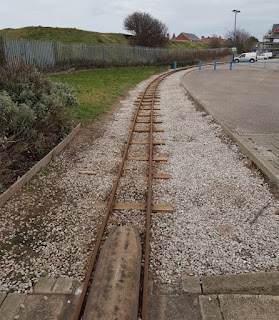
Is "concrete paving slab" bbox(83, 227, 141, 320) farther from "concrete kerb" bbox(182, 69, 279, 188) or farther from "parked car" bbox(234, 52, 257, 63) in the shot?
"parked car" bbox(234, 52, 257, 63)

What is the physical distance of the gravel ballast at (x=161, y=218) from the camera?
3.94 metres

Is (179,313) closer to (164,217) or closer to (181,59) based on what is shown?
(164,217)

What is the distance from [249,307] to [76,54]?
90.4 ft

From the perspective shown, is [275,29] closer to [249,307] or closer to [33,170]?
[33,170]

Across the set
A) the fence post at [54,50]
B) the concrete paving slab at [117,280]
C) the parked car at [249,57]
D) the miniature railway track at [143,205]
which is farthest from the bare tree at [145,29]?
the concrete paving slab at [117,280]

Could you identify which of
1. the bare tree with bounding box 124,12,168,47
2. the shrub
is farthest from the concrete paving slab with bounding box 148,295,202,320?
the bare tree with bounding box 124,12,168,47

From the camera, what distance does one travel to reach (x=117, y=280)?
3.62 m

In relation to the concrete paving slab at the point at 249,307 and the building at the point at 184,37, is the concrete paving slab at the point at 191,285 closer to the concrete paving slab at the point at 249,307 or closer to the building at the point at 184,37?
the concrete paving slab at the point at 249,307

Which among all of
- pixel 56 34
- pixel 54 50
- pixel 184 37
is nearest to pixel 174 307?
pixel 54 50

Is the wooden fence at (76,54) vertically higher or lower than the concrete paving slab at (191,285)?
higher

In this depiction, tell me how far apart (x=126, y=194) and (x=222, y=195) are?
1.79 metres

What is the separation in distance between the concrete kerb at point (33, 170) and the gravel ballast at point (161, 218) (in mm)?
127

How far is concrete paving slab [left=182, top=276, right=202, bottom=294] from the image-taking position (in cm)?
354

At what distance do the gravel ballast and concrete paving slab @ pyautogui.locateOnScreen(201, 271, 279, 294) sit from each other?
0.15 m
